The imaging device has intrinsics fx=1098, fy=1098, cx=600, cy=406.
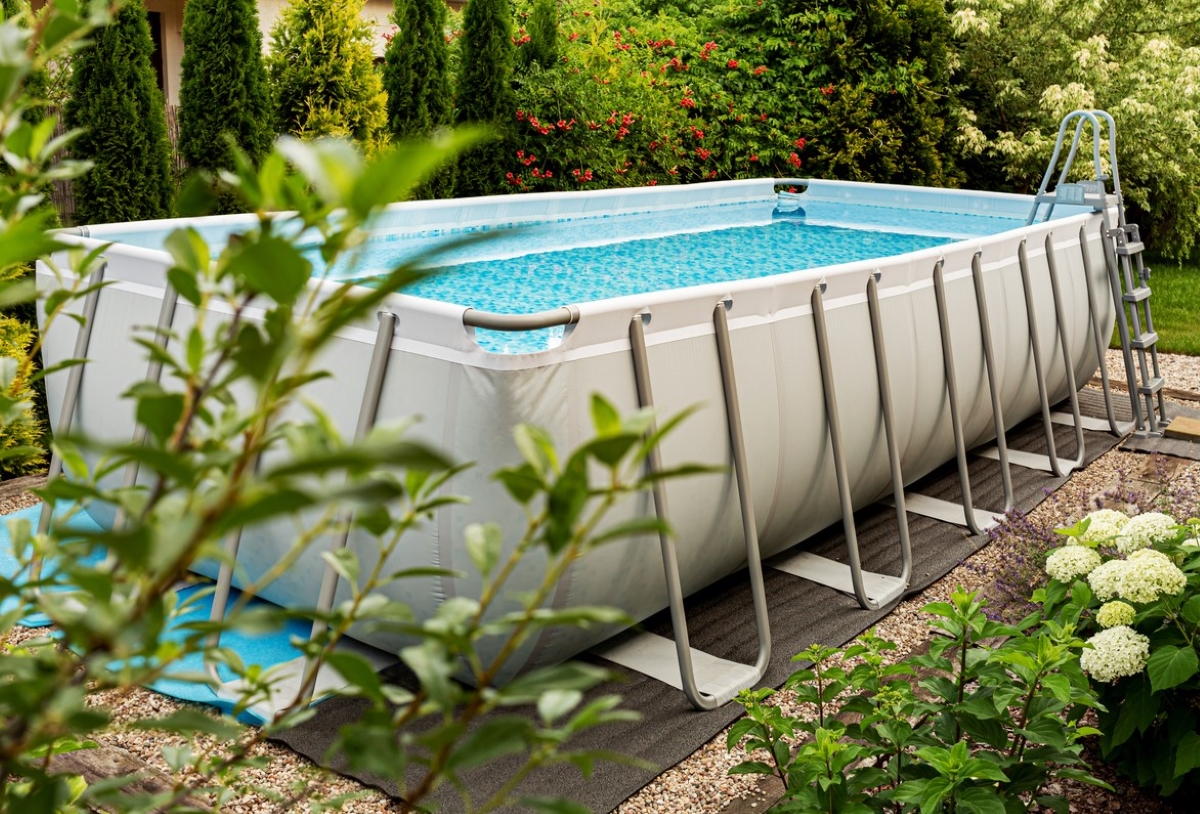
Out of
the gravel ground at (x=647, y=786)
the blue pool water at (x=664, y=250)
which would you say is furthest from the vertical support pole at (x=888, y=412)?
the blue pool water at (x=664, y=250)

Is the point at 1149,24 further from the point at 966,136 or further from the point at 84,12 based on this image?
the point at 84,12

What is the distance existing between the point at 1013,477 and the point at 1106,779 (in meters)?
2.55

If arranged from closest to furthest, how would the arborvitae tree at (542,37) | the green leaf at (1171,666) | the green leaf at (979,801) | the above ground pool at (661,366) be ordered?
the green leaf at (979,801)
the green leaf at (1171,666)
the above ground pool at (661,366)
the arborvitae tree at (542,37)

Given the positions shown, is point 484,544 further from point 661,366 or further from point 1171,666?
point 661,366

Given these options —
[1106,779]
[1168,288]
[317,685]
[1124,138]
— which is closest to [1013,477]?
[1106,779]

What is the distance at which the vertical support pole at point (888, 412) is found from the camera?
382cm

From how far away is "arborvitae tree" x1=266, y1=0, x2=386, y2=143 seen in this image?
6477 millimetres

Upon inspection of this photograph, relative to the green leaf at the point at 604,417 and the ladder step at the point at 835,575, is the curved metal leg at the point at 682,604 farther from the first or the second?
the green leaf at the point at 604,417

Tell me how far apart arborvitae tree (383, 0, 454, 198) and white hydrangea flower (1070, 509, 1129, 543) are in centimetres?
547

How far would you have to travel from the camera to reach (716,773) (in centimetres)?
274

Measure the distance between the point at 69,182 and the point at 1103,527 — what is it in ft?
17.4

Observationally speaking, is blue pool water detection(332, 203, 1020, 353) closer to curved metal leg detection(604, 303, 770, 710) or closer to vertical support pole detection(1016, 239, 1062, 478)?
vertical support pole detection(1016, 239, 1062, 478)

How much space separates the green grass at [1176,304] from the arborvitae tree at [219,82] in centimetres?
620

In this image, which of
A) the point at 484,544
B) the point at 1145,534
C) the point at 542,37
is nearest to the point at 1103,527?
the point at 1145,534
